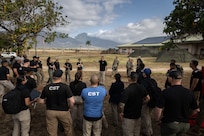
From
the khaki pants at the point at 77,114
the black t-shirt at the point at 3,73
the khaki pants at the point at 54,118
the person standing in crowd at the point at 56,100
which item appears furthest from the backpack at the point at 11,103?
the black t-shirt at the point at 3,73

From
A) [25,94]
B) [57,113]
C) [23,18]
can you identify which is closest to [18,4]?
[23,18]

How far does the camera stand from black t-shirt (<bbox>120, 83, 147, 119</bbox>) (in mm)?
4523

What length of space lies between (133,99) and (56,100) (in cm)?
186

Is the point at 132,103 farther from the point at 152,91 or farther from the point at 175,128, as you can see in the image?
the point at 175,128

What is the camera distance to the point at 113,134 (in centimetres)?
603

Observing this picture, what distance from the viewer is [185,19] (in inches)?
238

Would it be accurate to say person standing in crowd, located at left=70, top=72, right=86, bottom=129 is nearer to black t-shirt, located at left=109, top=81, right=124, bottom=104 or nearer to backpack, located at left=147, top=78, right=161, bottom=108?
black t-shirt, located at left=109, top=81, right=124, bottom=104

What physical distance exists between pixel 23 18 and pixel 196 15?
750 cm

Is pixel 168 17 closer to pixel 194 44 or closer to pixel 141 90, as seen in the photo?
pixel 141 90

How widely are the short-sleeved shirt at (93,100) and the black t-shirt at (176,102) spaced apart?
58.2 inches

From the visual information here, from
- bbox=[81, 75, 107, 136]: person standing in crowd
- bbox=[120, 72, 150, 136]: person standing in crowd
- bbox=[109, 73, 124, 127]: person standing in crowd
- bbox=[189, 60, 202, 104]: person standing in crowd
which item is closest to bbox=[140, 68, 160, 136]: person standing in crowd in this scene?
bbox=[120, 72, 150, 136]: person standing in crowd

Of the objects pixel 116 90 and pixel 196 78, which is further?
pixel 196 78

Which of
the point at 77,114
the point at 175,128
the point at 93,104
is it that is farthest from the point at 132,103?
the point at 77,114

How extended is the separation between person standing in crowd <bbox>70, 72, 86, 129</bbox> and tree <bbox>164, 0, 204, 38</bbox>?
342 cm
